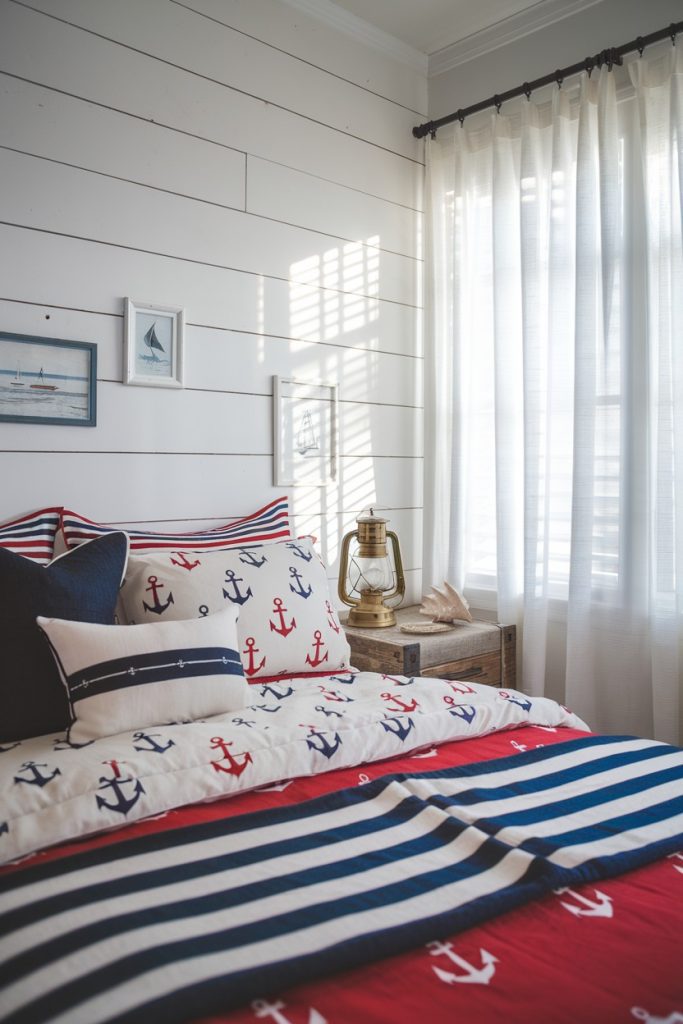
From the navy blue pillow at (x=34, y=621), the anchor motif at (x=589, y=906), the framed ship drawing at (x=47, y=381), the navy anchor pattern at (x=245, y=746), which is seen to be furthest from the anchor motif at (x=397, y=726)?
the framed ship drawing at (x=47, y=381)


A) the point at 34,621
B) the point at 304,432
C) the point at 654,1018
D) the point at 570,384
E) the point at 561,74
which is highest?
the point at 561,74

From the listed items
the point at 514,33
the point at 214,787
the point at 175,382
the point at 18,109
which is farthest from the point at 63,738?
the point at 514,33

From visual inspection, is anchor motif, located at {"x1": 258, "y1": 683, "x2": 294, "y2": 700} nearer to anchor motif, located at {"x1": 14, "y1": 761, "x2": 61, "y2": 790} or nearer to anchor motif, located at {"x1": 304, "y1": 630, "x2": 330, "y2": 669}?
anchor motif, located at {"x1": 304, "y1": 630, "x2": 330, "y2": 669}

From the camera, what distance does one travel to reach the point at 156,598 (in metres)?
1.95

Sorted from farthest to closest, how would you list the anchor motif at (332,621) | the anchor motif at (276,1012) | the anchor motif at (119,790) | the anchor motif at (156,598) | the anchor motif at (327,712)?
the anchor motif at (332,621) → the anchor motif at (156,598) → the anchor motif at (327,712) → the anchor motif at (119,790) → the anchor motif at (276,1012)

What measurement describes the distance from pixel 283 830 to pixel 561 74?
2.58 meters

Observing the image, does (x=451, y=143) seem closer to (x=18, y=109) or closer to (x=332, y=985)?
(x=18, y=109)

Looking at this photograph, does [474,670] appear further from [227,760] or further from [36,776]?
[36,776]

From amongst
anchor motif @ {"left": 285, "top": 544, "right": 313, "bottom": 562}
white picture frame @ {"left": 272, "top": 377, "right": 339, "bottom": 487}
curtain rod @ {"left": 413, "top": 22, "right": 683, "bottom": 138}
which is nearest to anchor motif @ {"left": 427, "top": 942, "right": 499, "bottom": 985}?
anchor motif @ {"left": 285, "top": 544, "right": 313, "bottom": 562}

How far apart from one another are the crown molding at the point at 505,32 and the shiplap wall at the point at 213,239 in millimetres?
119

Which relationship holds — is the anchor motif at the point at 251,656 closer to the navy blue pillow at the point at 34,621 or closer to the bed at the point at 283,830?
the bed at the point at 283,830

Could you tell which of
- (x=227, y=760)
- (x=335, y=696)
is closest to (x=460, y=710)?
(x=335, y=696)

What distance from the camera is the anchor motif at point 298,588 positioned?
7.04 feet

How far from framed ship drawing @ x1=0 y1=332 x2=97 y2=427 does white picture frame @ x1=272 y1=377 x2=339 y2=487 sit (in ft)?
2.22
